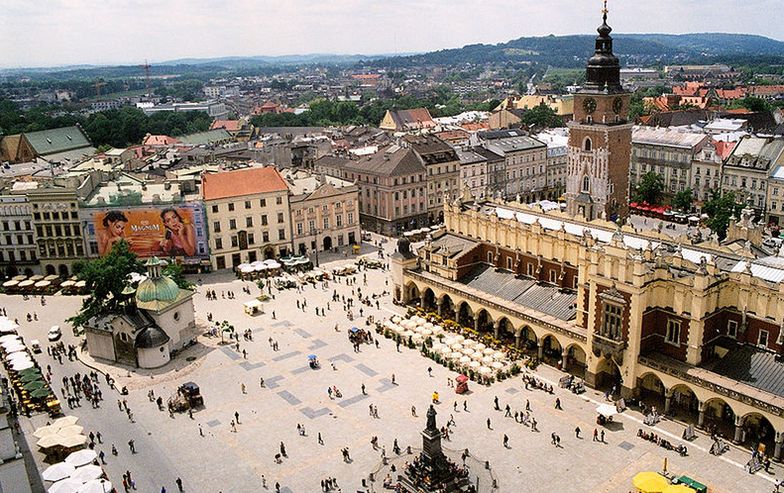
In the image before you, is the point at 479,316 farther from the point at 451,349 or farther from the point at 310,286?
the point at 310,286

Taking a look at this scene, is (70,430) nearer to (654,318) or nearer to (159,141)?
(654,318)

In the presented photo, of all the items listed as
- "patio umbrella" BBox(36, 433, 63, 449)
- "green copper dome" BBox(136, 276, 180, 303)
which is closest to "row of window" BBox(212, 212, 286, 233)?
"green copper dome" BBox(136, 276, 180, 303)

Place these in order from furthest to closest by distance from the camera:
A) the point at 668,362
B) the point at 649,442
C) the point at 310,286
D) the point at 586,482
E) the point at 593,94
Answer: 1. the point at 310,286
2. the point at 593,94
3. the point at 668,362
4. the point at 649,442
5. the point at 586,482

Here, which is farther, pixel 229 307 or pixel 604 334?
pixel 229 307

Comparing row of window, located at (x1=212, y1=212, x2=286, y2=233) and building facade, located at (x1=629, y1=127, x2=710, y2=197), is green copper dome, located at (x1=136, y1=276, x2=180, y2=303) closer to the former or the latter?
row of window, located at (x1=212, y1=212, x2=286, y2=233)

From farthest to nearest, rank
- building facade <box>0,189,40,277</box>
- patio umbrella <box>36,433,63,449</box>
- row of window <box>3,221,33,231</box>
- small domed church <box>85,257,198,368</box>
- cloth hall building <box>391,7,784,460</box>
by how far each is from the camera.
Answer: row of window <box>3,221,33,231</box> → building facade <box>0,189,40,277</box> → small domed church <box>85,257,198,368</box> → cloth hall building <box>391,7,784,460</box> → patio umbrella <box>36,433,63,449</box>

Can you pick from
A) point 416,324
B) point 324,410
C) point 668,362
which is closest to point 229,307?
point 416,324

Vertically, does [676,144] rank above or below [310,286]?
above
